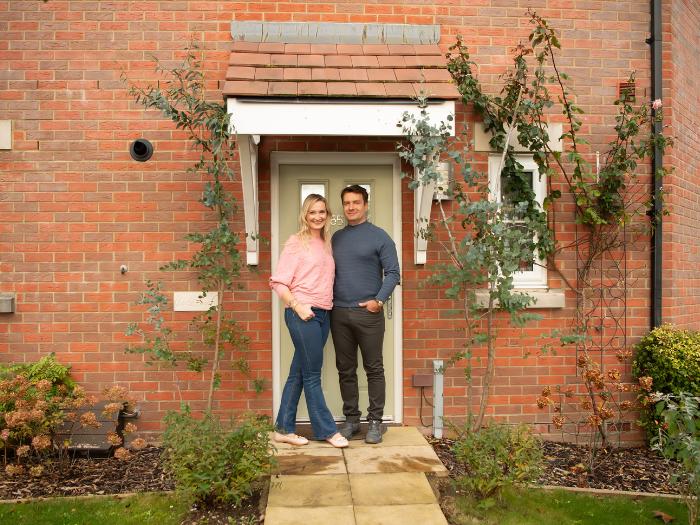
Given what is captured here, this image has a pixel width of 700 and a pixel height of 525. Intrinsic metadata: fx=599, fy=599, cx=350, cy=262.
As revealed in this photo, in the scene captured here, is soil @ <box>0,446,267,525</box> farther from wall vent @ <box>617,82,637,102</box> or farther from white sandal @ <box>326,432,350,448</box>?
wall vent @ <box>617,82,637,102</box>

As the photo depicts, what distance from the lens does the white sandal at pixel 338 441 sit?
440cm

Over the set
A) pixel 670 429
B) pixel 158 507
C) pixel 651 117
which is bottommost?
pixel 158 507

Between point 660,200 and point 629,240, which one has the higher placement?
point 660,200

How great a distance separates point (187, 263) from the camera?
15.6 ft

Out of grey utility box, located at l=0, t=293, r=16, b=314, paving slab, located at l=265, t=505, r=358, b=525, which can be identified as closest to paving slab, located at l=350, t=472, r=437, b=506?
paving slab, located at l=265, t=505, r=358, b=525

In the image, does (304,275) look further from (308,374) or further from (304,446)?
(304,446)

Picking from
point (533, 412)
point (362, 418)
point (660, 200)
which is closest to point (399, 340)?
point (362, 418)

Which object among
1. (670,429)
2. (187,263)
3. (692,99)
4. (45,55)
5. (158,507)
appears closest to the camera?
(670,429)

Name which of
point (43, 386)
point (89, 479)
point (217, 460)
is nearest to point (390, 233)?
point (217, 460)

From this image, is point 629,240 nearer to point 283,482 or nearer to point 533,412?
point 533,412

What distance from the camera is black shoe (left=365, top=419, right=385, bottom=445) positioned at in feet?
14.9

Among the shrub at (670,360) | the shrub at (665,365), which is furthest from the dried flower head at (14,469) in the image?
the shrub at (670,360)

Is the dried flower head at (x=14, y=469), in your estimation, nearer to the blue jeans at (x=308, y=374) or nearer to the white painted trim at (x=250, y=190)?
the blue jeans at (x=308, y=374)

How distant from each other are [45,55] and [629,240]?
5.38 m
